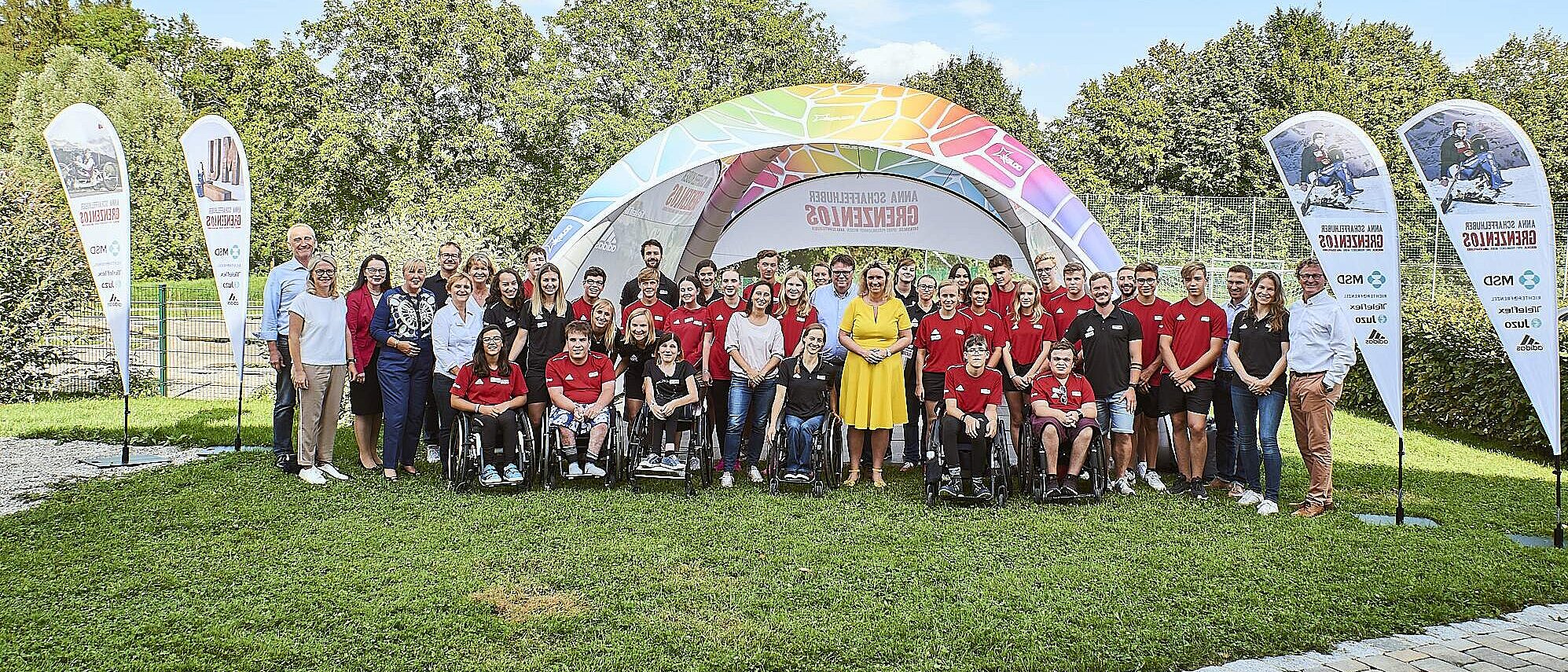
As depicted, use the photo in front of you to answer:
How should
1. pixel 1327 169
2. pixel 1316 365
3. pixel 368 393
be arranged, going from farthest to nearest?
pixel 368 393 < pixel 1327 169 < pixel 1316 365

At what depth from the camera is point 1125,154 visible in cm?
2377

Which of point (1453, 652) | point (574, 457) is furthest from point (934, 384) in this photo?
point (1453, 652)

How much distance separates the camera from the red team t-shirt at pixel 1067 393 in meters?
5.63

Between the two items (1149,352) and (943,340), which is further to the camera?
(1149,352)

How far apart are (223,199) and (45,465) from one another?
2.00 meters

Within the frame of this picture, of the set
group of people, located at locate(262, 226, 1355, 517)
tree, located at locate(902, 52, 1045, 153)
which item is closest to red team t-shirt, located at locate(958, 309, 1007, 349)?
group of people, located at locate(262, 226, 1355, 517)

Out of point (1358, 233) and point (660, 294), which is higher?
point (1358, 233)

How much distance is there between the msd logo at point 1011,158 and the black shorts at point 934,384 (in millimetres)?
2096

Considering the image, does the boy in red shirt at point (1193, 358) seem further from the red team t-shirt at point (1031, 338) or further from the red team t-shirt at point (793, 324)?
the red team t-shirt at point (793, 324)

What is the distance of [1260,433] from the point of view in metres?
5.54

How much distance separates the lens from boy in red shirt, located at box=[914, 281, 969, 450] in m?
5.84

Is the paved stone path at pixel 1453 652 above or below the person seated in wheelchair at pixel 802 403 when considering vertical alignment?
below

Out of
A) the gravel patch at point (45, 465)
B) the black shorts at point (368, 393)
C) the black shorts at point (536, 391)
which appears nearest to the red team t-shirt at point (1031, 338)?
the black shorts at point (536, 391)

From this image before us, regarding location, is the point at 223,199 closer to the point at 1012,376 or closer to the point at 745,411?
the point at 745,411
